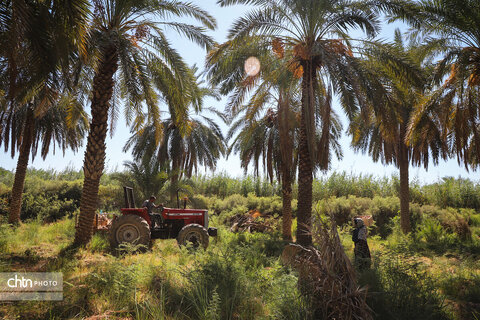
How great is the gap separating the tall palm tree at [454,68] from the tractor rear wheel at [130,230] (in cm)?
1026

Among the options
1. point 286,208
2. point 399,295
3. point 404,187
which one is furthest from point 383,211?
point 399,295

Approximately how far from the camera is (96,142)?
9.65m

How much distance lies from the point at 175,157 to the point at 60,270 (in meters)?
14.7

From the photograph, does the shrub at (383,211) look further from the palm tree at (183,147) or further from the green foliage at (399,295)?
the green foliage at (399,295)

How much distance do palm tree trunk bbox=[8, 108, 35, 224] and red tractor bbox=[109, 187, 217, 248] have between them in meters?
8.85

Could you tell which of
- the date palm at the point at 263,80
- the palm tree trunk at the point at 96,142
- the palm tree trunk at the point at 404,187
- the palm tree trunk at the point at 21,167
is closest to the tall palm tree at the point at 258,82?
the date palm at the point at 263,80

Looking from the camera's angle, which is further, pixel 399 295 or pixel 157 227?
pixel 157 227

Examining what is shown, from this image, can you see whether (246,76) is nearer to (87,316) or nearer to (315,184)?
(87,316)

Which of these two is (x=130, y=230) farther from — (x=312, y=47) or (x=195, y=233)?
(x=312, y=47)

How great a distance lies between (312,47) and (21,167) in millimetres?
15458

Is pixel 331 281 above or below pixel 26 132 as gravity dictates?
below

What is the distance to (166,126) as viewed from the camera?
2109 centimetres

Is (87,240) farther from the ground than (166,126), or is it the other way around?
(166,126)

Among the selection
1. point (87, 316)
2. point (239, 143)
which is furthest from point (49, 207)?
point (87, 316)
